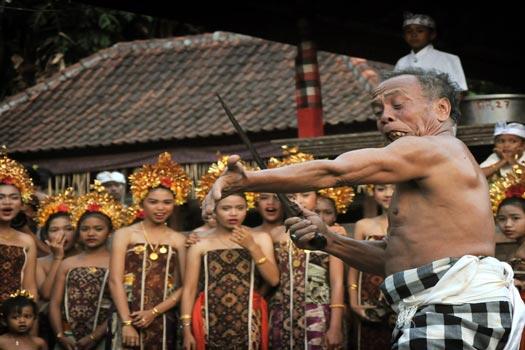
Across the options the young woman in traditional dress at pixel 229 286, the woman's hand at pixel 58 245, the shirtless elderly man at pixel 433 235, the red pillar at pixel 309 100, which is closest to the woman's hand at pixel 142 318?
the young woman in traditional dress at pixel 229 286

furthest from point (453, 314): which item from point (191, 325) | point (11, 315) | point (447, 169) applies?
point (11, 315)

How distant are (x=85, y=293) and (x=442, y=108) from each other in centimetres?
505

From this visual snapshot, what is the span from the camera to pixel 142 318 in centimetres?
1022

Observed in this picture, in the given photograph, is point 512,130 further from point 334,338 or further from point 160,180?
point 160,180

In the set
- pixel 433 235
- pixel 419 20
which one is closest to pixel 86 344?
pixel 419 20

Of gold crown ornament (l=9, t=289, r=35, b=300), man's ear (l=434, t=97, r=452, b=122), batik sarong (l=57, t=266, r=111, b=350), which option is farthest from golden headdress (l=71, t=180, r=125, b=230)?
man's ear (l=434, t=97, r=452, b=122)

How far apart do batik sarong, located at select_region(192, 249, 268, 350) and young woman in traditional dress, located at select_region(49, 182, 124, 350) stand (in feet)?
3.07

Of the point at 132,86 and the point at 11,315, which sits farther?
the point at 132,86

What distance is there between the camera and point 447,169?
243 inches

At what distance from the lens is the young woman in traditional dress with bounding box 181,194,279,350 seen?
10.1 metres

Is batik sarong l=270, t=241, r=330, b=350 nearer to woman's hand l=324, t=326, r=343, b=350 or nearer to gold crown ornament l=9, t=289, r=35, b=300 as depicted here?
woman's hand l=324, t=326, r=343, b=350

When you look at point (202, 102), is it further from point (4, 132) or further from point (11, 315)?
point (11, 315)

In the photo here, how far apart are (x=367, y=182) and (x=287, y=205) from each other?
33.5 inches

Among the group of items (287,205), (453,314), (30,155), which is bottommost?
(453,314)
